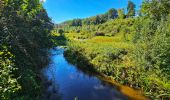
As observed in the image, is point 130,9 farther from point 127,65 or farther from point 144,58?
point 144,58

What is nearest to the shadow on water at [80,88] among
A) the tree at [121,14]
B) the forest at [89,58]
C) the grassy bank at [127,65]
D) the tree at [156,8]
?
the grassy bank at [127,65]

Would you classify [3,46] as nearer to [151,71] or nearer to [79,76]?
[151,71]

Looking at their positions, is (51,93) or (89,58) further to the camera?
(89,58)

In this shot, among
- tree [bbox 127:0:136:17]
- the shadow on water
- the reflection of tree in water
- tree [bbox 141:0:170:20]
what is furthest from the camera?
tree [bbox 127:0:136:17]

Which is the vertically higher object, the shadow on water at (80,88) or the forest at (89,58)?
the forest at (89,58)

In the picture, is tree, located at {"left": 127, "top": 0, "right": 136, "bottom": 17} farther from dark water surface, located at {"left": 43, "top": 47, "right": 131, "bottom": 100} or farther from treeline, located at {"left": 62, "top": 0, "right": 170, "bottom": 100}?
dark water surface, located at {"left": 43, "top": 47, "right": 131, "bottom": 100}

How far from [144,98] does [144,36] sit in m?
6.67

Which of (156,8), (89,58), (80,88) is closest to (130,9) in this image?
(156,8)

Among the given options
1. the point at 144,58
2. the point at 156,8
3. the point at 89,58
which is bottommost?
the point at 89,58

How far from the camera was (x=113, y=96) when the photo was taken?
1922 cm

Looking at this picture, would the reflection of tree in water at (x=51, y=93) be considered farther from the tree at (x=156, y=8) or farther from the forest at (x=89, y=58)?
the tree at (x=156, y=8)

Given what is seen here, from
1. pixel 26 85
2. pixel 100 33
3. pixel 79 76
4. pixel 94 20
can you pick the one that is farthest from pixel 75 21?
pixel 26 85

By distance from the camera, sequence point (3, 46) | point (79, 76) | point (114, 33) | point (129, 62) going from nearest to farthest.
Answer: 1. point (3, 46)
2. point (129, 62)
3. point (79, 76)
4. point (114, 33)

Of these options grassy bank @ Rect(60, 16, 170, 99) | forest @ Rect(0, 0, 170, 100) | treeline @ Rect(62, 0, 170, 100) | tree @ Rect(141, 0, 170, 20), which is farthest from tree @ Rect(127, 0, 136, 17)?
grassy bank @ Rect(60, 16, 170, 99)
